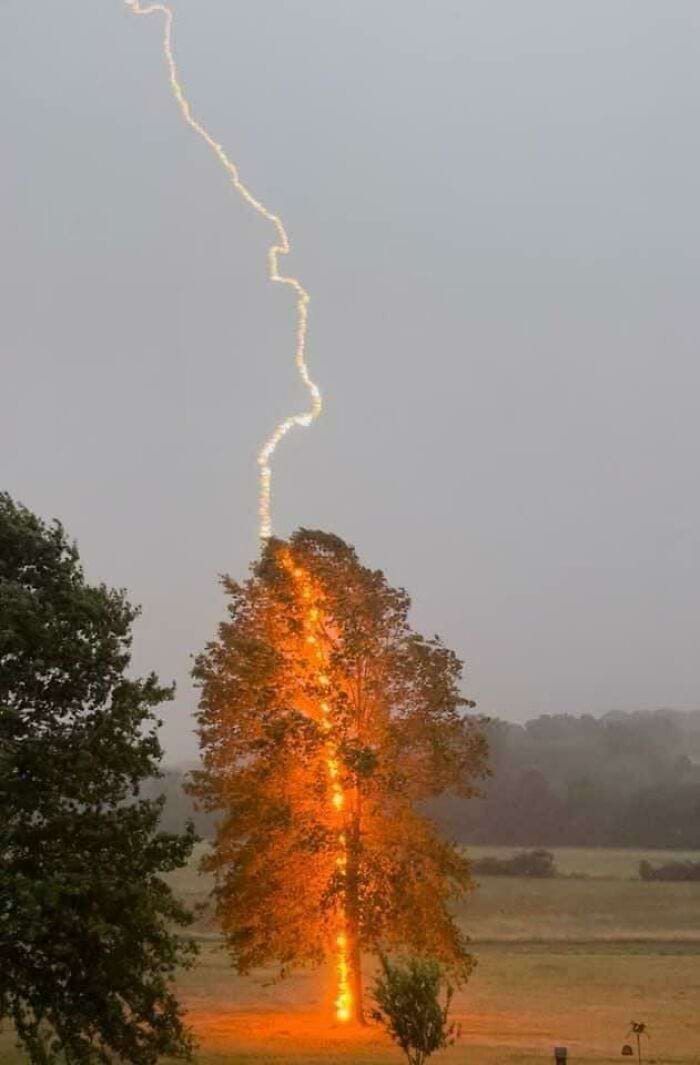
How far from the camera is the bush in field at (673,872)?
70312 millimetres

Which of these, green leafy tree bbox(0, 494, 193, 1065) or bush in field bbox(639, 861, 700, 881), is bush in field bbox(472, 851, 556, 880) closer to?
bush in field bbox(639, 861, 700, 881)

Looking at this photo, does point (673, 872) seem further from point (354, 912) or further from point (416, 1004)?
point (416, 1004)

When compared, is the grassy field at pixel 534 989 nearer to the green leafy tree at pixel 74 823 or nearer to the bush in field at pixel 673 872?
the bush in field at pixel 673 872

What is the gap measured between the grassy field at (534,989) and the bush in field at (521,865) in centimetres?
215

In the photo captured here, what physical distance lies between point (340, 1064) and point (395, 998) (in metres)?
4.54

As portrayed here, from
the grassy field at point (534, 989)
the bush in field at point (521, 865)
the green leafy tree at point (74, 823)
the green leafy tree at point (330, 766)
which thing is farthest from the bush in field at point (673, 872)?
the green leafy tree at point (74, 823)

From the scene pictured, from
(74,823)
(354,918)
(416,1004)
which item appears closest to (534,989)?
(354,918)

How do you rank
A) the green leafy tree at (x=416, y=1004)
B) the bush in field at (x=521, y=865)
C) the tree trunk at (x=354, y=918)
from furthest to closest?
the bush in field at (x=521, y=865) → the tree trunk at (x=354, y=918) → the green leafy tree at (x=416, y=1004)

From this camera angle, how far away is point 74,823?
1925 cm

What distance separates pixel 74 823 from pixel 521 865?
58744 millimetres

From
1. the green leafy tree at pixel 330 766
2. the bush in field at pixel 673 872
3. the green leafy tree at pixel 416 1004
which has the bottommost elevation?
the bush in field at pixel 673 872

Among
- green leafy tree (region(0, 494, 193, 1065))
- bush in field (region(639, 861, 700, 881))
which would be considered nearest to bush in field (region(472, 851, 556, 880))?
bush in field (region(639, 861, 700, 881))

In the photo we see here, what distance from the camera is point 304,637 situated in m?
30.1

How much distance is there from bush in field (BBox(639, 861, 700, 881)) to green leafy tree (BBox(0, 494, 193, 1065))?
56388 millimetres
